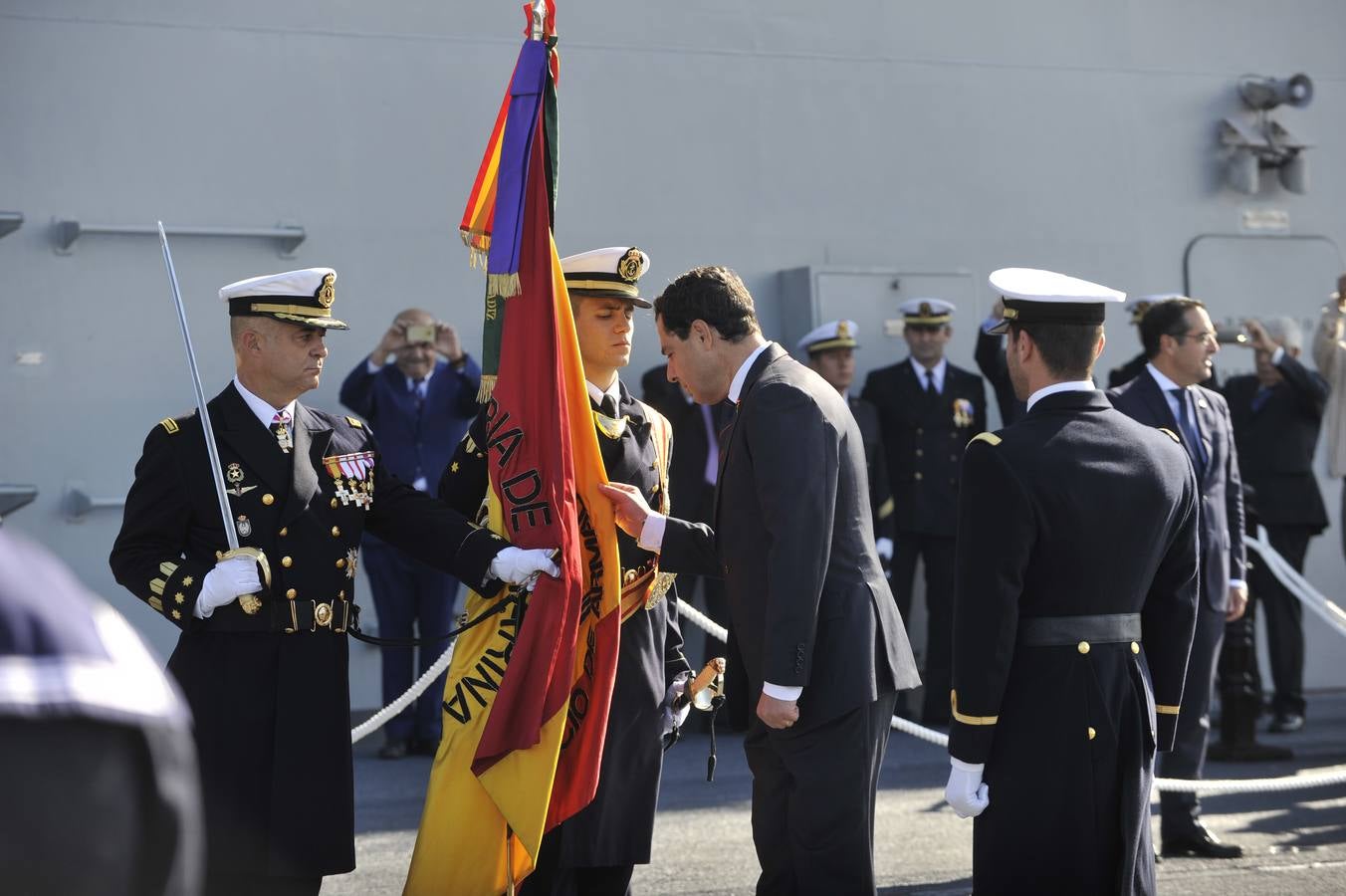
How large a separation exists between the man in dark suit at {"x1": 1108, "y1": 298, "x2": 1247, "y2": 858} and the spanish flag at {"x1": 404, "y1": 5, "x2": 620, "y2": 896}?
245 cm

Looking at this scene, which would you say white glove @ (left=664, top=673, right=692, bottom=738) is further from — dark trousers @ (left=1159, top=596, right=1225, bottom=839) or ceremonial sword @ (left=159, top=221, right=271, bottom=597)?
dark trousers @ (left=1159, top=596, right=1225, bottom=839)

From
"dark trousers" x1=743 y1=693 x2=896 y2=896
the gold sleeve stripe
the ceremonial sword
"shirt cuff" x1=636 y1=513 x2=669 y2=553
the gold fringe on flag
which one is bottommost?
"dark trousers" x1=743 y1=693 x2=896 y2=896

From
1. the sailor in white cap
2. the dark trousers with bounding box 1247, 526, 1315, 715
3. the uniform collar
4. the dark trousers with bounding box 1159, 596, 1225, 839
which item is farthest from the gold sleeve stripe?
the dark trousers with bounding box 1247, 526, 1315, 715

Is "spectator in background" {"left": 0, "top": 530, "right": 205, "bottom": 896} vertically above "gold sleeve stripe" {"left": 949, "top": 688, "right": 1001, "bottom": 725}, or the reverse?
"spectator in background" {"left": 0, "top": 530, "right": 205, "bottom": 896}

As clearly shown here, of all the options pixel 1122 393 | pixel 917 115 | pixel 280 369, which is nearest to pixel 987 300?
pixel 917 115

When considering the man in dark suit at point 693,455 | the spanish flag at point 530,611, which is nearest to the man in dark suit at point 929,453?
the man in dark suit at point 693,455

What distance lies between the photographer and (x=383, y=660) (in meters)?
7.63

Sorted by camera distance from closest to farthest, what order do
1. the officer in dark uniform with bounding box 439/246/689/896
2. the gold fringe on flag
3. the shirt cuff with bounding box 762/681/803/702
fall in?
the shirt cuff with bounding box 762/681/803/702, the officer in dark uniform with bounding box 439/246/689/896, the gold fringe on flag

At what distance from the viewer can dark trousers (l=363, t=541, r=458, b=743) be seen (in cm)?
757

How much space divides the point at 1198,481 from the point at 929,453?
117 inches

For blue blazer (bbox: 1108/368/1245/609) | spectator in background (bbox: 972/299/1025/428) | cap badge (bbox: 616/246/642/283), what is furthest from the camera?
spectator in background (bbox: 972/299/1025/428)

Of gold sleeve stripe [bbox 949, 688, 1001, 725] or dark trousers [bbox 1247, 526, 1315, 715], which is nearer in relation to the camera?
gold sleeve stripe [bbox 949, 688, 1001, 725]

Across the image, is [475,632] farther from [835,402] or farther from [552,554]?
[835,402]

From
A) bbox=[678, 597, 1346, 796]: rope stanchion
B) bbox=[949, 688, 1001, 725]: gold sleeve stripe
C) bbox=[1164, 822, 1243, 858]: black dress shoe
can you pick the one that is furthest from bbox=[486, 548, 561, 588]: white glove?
bbox=[1164, 822, 1243, 858]: black dress shoe
